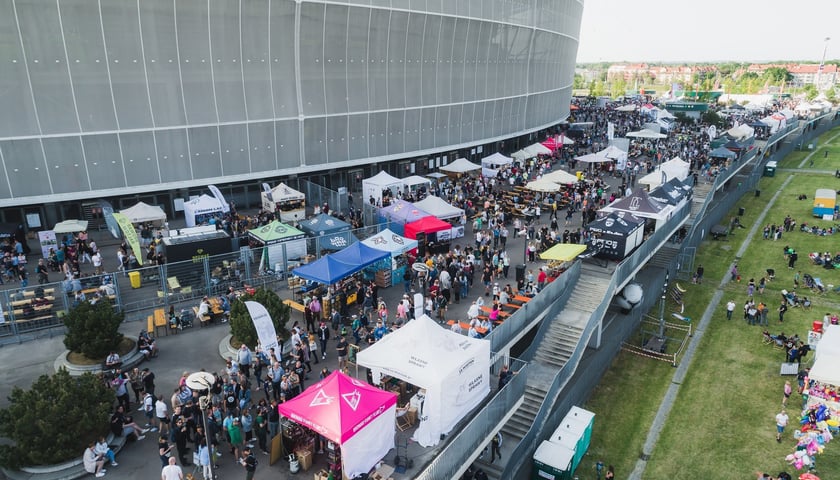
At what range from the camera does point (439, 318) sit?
2111 cm

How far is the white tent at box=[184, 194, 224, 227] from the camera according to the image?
28.6 metres

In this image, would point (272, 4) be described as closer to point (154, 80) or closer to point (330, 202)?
point (154, 80)

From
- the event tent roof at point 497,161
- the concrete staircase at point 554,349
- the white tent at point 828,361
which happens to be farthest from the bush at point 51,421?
the event tent roof at point 497,161

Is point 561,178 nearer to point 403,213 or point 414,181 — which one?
point 414,181

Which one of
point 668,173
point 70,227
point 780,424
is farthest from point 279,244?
point 668,173

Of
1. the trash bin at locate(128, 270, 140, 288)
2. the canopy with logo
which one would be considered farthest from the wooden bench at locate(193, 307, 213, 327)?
the canopy with logo

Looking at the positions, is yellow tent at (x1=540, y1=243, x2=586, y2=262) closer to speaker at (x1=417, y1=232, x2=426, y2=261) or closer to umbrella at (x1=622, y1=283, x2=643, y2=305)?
umbrella at (x1=622, y1=283, x2=643, y2=305)

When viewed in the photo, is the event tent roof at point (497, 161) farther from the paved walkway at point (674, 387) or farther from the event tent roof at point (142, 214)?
the event tent roof at point (142, 214)

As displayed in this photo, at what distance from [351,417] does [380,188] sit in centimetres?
2291

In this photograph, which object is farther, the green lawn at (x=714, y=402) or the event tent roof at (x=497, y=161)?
the event tent roof at (x=497, y=161)

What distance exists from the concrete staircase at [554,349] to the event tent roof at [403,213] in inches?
338

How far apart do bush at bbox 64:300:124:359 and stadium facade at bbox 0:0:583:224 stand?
604 inches

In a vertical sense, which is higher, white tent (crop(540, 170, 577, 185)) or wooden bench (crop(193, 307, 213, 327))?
white tent (crop(540, 170, 577, 185))

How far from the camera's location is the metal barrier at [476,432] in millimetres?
12352
